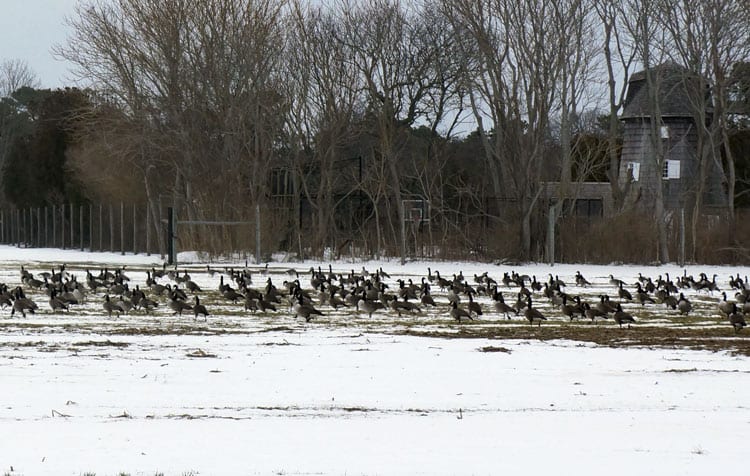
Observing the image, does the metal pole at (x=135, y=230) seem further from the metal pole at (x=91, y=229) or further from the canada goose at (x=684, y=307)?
the canada goose at (x=684, y=307)

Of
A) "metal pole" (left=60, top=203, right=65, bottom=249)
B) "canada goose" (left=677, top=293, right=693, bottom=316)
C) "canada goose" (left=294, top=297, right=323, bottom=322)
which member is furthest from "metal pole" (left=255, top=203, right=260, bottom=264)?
"canada goose" (left=677, top=293, right=693, bottom=316)

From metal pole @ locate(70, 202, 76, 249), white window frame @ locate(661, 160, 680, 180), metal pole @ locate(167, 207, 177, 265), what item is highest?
white window frame @ locate(661, 160, 680, 180)

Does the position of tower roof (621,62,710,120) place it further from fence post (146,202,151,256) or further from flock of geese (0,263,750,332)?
flock of geese (0,263,750,332)

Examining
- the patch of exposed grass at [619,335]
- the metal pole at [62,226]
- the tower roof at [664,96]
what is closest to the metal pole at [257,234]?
the tower roof at [664,96]

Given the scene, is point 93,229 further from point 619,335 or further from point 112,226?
point 619,335

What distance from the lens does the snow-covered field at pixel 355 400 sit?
9.51 m

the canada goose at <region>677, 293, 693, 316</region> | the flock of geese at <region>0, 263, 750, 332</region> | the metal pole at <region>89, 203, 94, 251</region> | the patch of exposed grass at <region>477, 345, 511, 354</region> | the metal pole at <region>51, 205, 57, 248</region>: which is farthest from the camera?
the metal pole at <region>51, 205, 57, 248</region>

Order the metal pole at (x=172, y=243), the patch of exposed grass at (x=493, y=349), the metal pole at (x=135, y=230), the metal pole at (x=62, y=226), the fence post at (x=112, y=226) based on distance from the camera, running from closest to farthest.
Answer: the patch of exposed grass at (x=493, y=349)
the metal pole at (x=172, y=243)
the metal pole at (x=135, y=230)
the fence post at (x=112, y=226)
the metal pole at (x=62, y=226)

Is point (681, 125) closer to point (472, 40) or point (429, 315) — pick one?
point (472, 40)

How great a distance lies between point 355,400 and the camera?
12.7m

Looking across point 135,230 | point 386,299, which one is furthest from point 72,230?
point 386,299

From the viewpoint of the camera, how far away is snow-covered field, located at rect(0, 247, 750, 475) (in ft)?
31.2

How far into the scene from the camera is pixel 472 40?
51438mm

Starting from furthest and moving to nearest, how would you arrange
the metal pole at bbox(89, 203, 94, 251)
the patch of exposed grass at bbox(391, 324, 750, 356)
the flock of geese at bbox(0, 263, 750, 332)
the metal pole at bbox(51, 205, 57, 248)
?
the metal pole at bbox(51, 205, 57, 248)
the metal pole at bbox(89, 203, 94, 251)
the flock of geese at bbox(0, 263, 750, 332)
the patch of exposed grass at bbox(391, 324, 750, 356)
